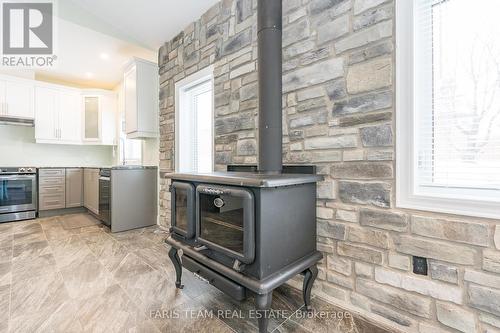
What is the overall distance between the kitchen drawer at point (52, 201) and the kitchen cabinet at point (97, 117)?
127 cm

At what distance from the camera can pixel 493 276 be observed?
3.68ft

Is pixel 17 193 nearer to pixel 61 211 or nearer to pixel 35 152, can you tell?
pixel 61 211

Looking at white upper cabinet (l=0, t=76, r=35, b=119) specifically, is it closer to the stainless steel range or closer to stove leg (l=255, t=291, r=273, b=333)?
the stainless steel range

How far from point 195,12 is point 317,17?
1738mm

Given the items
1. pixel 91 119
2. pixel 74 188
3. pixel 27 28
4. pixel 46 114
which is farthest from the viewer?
pixel 91 119

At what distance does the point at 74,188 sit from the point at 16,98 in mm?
1872

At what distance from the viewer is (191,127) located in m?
3.31

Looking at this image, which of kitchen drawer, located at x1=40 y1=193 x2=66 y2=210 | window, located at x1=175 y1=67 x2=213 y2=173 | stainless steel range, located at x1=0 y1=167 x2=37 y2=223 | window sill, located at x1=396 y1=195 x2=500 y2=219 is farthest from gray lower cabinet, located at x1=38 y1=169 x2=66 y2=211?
window sill, located at x1=396 y1=195 x2=500 y2=219

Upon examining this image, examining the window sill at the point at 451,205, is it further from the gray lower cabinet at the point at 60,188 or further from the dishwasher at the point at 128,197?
the gray lower cabinet at the point at 60,188

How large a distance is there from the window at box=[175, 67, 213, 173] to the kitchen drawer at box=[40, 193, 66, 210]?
298 cm

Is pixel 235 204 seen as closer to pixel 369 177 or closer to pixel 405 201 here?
pixel 369 177

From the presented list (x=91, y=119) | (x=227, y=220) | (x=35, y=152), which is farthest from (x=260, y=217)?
(x=35, y=152)

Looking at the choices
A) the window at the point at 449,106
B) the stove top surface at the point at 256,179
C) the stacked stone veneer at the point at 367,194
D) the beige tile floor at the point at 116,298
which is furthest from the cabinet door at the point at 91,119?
the window at the point at 449,106

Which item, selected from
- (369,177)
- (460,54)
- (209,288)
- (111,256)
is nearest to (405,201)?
(369,177)
